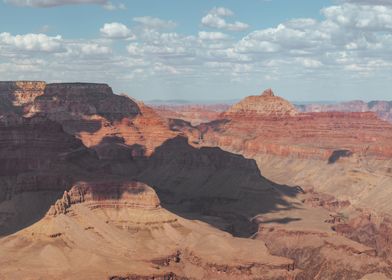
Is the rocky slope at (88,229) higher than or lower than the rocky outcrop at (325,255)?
higher

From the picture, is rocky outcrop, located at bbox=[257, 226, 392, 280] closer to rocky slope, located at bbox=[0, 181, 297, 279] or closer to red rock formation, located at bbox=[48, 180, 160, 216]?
rocky slope, located at bbox=[0, 181, 297, 279]

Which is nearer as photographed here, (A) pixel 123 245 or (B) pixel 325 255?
(A) pixel 123 245

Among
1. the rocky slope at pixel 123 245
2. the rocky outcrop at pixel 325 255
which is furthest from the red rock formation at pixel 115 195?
the rocky outcrop at pixel 325 255

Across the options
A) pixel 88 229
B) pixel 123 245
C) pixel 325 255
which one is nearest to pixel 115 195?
pixel 88 229

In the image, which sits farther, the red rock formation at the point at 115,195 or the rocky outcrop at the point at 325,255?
the red rock formation at the point at 115,195

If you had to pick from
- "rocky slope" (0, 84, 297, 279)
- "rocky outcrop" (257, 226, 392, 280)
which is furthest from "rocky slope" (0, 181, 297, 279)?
"rocky outcrop" (257, 226, 392, 280)

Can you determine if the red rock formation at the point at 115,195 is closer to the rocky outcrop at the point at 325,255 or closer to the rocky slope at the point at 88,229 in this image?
the rocky slope at the point at 88,229

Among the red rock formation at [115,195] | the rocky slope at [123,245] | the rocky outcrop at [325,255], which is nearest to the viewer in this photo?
the rocky slope at [123,245]

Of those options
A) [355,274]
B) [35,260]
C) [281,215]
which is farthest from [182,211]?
[35,260]

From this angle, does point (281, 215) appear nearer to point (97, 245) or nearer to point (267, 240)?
point (267, 240)

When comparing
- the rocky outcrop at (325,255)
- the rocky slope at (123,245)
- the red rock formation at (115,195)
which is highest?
the red rock formation at (115,195)

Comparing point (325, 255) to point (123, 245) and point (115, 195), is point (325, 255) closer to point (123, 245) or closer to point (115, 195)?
point (123, 245)
